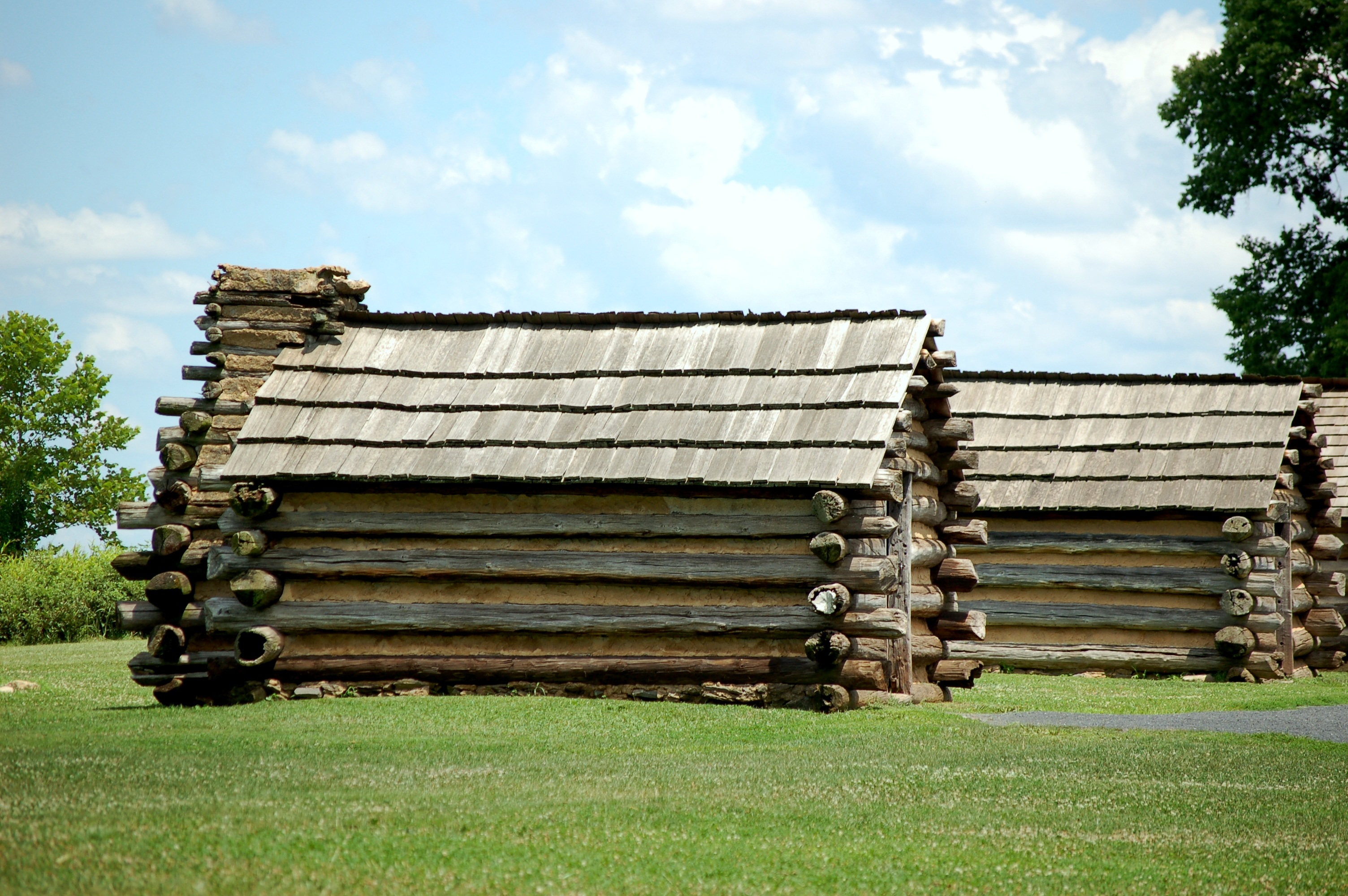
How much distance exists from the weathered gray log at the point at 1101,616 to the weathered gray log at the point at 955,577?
3.38 meters

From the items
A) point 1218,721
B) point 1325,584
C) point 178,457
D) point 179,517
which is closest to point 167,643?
point 179,517

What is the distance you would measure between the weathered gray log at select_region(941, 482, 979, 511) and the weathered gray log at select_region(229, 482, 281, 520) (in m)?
8.52

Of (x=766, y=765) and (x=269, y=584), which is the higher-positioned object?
(x=269, y=584)

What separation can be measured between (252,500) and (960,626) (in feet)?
28.8

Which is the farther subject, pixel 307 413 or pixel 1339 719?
pixel 307 413

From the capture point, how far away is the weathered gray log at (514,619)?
14109 mm

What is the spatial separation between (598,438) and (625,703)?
2922 millimetres

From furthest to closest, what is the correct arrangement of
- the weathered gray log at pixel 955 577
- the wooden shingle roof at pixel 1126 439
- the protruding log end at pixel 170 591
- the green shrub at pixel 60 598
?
1. the green shrub at pixel 60 598
2. the wooden shingle roof at pixel 1126 439
3. the weathered gray log at pixel 955 577
4. the protruding log end at pixel 170 591

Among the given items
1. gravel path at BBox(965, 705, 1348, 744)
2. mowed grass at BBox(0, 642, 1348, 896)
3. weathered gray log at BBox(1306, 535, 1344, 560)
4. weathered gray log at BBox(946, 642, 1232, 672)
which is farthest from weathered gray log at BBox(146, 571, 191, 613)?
weathered gray log at BBox(1306, 535, 1344, 560)

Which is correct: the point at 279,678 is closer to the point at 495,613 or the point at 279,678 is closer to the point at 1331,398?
the point at 495,613

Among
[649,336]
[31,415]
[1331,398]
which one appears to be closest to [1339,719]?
[649,336]

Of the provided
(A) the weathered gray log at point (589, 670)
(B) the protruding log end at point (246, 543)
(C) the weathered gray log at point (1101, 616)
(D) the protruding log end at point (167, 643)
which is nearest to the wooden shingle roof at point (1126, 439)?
(C) the weathered gray log at point (1101, 616)

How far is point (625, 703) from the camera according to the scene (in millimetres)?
13922

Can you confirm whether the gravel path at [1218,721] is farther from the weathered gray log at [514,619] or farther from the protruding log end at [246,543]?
the protruding log end at [246,543]
